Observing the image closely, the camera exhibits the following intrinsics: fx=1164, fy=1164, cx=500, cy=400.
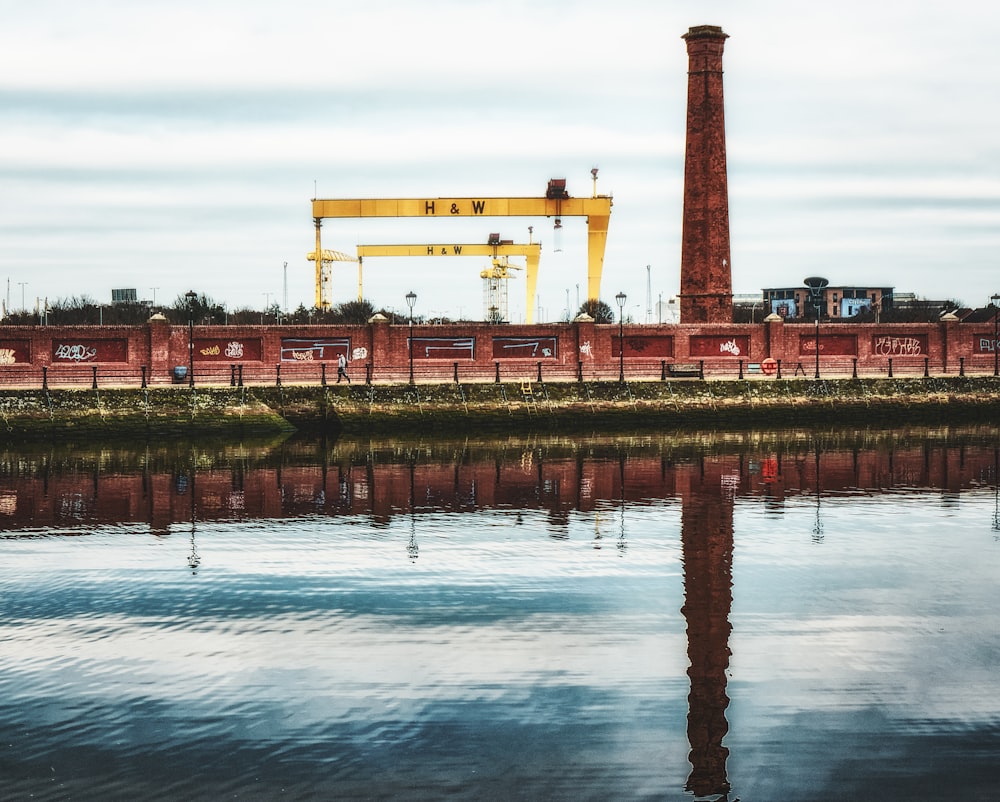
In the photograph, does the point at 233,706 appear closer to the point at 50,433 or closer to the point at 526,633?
the point at 526,633

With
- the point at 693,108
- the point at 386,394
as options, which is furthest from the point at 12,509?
the point at 693,108

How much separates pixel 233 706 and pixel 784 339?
35351mm

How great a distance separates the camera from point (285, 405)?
112 feet

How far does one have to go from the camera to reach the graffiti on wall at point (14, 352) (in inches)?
1426

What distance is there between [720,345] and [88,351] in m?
21.3

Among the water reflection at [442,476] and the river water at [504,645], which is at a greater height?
the water reflection at [442,476]

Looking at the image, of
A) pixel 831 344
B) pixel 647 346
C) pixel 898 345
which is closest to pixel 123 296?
pixel 647 346

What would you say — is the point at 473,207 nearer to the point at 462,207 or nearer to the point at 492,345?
the point at 462,207

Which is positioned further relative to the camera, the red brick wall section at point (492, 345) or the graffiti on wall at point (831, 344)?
the graffiti on wall at point (831, 344)

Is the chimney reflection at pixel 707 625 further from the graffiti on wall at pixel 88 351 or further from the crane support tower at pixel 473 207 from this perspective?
the crane support tower at pixel 473 207

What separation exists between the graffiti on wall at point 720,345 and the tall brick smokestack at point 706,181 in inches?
28.6

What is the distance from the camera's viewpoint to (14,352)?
3631 centimetres

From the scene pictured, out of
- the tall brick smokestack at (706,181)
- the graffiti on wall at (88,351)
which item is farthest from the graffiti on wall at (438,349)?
the graffiti on wall at (88,351)

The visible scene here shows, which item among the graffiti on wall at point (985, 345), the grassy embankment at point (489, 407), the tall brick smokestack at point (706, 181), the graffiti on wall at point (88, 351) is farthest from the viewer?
the graffiti on wall at point (985, 345)
